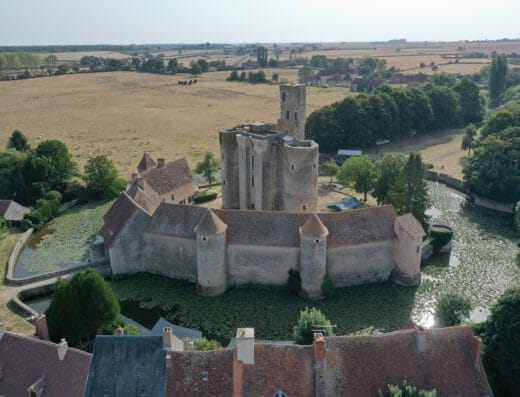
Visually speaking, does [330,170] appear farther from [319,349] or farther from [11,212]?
[319,349]

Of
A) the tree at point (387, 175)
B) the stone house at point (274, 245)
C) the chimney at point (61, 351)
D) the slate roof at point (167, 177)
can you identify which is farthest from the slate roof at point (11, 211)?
the tree at point (387, 175)

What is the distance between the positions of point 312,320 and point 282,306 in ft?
31.5

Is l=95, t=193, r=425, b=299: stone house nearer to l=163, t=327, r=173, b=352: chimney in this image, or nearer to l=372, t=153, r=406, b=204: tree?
l=372, t=153, r=406, b=204: tree

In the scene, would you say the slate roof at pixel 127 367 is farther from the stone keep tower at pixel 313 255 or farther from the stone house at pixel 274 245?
the stone keep tower at pixel 313 255

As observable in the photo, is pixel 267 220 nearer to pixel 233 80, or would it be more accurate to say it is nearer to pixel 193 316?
pixel 193 316

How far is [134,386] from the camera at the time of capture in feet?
73.8

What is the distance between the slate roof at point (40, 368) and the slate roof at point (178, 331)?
411 inches

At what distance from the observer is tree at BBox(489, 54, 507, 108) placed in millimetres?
118375

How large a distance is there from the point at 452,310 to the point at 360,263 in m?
9.00

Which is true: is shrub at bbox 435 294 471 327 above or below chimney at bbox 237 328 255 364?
below

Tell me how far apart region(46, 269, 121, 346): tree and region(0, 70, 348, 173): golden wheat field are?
41525 mm

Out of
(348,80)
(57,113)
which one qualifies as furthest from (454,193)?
(348,80)

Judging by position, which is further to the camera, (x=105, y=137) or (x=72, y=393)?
(x=105, y=137)

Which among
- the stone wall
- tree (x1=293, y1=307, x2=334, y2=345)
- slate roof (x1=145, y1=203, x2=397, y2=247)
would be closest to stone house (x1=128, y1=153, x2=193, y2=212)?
slate roof (x1=145, y1=203, x2=397, y2=247)
